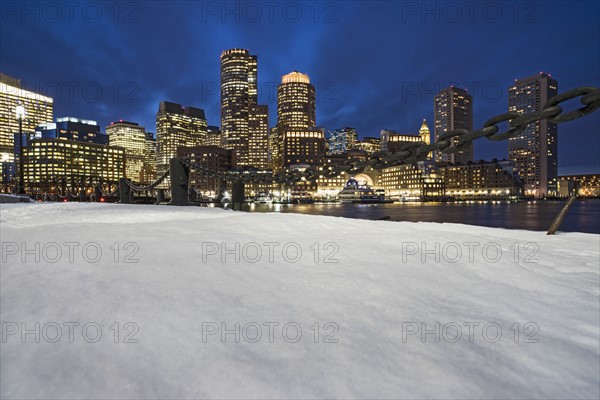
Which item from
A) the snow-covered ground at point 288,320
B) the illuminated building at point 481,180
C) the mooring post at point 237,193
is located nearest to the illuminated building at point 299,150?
the illuminated building at point 481,180

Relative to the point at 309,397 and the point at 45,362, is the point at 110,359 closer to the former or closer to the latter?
the point at 45,362

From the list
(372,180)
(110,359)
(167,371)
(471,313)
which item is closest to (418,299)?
(471,313)

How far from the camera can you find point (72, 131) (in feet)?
452

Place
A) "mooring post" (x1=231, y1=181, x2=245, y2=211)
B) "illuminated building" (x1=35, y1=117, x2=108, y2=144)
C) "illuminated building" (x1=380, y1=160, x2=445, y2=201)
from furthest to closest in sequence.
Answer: "illuminated building" (x1=380, y1=160, x2=445, y2=201) < "illuminated building" (x1=35, y1=117, x2=108, y2=144) < "mooring post" (x1=231, y1=181, x2=245, y2=211)

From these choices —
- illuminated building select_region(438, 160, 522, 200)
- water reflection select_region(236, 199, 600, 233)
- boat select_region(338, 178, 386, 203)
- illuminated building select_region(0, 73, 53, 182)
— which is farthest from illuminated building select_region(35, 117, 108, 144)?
illuminated building select_region(438, 160, 522, 200)

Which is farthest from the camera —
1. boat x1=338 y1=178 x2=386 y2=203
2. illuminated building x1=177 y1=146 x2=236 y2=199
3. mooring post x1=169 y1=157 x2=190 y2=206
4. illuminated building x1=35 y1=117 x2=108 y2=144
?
illuminated building x1=177 y1=146 x2=236 y2=199

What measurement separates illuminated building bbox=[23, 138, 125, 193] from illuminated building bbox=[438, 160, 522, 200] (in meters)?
176

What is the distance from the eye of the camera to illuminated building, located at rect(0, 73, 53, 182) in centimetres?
10275

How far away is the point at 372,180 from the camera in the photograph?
650ft

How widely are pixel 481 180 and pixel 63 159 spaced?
204 m

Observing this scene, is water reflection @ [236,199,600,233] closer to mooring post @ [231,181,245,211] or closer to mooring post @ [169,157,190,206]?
mooring post @ [231,181,245,211]

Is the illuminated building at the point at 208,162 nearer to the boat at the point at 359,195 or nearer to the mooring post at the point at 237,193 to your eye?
the boat at the point at 359,195

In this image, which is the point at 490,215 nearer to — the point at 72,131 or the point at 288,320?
the point at 288,320

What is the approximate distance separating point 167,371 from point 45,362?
2.01ft
